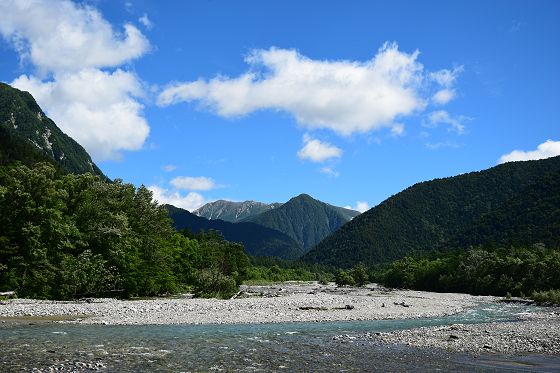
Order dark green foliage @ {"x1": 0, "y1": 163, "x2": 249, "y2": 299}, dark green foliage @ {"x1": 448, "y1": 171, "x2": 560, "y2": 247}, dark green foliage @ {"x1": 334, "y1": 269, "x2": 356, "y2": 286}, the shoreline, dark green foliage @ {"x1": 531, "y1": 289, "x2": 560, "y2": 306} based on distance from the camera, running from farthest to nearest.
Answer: dark green foliage @ {"x1": 448, "y1": 171, "x2": 560, "y2": 247} < dark green foliage @ {"x1": 334, "y1": 269, "x2": 356, "y2": 286} < dark green foliage @ {"x1": 531, "y1": 289, "x2": 560, "y2": 306} < dark green foliage @ {"x1": 0, "y1": 163, "x2": 249, "y2": 299} < the shoreline

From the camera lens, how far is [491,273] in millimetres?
102938

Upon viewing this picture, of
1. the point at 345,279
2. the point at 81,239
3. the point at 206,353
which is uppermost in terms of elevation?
the point at 81,239

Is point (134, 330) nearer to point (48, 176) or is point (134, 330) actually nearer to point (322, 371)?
point (322, 371)

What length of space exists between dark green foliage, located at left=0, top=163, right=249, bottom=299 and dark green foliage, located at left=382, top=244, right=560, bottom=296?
187 ft

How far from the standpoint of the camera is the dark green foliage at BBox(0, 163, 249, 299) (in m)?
50.8

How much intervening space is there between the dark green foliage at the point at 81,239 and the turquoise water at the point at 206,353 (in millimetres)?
22266

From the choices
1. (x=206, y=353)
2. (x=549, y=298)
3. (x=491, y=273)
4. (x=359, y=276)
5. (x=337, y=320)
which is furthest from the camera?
(x=359, y=276)

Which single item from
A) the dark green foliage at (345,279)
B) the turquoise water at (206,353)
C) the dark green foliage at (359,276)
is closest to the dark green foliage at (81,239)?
the turquoise water at (206,353)

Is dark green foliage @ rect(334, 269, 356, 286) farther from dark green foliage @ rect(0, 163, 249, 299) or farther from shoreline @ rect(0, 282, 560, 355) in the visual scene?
shoreline @ rect(0, 282, 560, 355)

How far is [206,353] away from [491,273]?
94.4 meters

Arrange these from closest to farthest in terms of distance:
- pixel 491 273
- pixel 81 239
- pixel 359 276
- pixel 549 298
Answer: pixel 81 239
pixel 549 298
pixel 491 273
pixel 359 276

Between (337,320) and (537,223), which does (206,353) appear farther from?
(537,223)

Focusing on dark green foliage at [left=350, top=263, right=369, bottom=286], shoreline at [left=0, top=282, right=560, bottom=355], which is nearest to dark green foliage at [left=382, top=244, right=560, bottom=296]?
dark green foliage at [left=350, top=263, right=369, bottom=286]

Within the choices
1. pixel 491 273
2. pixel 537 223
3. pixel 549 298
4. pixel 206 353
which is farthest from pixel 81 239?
pixel 537 223
